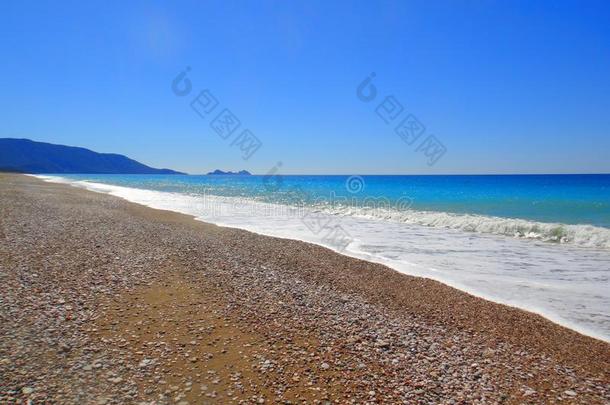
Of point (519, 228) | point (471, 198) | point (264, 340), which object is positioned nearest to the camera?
point (264, 340)

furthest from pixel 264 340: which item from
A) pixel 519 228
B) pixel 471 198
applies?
pixel 471 198

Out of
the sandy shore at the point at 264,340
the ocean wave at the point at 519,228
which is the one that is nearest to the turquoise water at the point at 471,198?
the ocean wave at the point at 519,228

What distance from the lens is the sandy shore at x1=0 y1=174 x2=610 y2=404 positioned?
437 cm

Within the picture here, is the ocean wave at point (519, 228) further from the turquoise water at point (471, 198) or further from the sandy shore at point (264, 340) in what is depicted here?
the sandy shore at point (264, 340)

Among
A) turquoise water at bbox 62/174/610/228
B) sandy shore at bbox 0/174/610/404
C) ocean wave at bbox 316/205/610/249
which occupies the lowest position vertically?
sandy shore at bbox 0/174/610/404

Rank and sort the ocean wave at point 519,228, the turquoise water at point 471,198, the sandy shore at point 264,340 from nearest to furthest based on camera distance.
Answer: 1. the sandy shore at point 264,340
2. the ocean wave at point 519,228
3. the turquoise water at point 471,198

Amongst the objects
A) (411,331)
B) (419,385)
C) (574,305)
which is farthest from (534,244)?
(419,385)

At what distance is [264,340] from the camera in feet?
18.4

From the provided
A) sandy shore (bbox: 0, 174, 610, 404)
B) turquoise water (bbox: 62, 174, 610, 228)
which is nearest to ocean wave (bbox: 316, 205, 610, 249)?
turquoise water (bbox: 62, 174, 610, 228)

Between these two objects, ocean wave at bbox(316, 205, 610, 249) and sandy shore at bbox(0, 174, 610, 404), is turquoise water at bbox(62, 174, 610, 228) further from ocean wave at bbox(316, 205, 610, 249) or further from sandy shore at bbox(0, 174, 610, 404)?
sandy shore at bbox(0, 174, 610, 404)

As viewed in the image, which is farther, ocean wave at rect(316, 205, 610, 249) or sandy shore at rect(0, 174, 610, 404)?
ocean wave at rect(316, 205, 610, 249)

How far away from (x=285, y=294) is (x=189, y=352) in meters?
2.88

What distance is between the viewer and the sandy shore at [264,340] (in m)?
4.37

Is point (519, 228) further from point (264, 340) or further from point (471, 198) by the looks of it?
point (471, 198)
